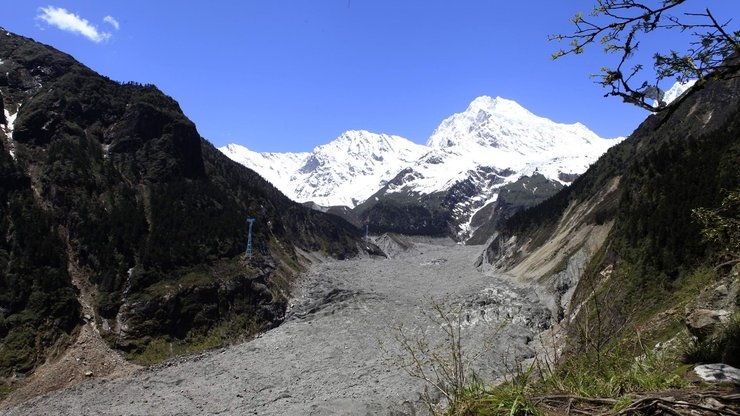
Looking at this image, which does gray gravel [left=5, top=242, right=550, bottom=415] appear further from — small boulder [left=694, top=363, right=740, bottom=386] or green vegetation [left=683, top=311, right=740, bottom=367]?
small boulder [left=694, top=363, right=740, bottom=386]

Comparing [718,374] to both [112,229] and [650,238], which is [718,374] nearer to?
[650,238]

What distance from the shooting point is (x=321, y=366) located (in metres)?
52.9

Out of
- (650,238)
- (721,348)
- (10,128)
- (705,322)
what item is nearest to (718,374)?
(721,348)

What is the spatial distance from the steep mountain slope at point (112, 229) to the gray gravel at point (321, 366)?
794cm

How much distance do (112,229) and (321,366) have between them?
43.3 metres

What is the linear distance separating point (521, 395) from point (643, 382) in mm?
2062

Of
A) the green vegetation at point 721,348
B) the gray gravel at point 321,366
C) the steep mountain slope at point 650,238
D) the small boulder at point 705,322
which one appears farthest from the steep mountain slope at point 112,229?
the green vegetation at point 721,348

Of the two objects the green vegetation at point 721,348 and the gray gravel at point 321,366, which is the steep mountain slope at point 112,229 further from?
the green vegetation at point 721,348

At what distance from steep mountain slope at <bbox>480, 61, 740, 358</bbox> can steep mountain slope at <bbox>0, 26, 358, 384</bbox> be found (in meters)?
46.9

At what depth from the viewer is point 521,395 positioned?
6.07m

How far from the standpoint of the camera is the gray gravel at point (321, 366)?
42094 mm

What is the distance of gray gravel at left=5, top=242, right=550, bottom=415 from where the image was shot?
42094 mm

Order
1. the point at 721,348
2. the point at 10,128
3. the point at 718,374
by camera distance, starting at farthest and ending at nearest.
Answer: the point at 10,128, the point at 721,348, the point at 718,374

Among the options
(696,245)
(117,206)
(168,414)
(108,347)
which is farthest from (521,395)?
(117,206)
